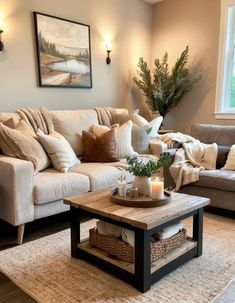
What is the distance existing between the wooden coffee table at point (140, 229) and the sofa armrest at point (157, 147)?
56.7 inches

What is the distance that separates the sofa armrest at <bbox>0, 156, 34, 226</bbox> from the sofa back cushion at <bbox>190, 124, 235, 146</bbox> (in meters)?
2.21

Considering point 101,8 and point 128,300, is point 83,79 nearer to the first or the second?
point 101,8

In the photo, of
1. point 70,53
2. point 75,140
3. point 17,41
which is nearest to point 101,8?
point 70,53

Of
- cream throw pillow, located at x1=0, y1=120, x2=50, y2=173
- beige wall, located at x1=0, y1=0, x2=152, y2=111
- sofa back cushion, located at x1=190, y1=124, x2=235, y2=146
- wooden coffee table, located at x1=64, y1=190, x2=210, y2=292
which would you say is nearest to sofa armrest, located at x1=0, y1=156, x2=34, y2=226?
cream throw pillow, located at x1=0, y1=120, x2=50, y2=173

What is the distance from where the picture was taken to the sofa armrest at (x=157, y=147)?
3.47 metres

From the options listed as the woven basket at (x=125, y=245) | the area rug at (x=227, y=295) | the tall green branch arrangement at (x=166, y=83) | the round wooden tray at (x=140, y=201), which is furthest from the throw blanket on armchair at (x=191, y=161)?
the area rug at (x=227, y=295)

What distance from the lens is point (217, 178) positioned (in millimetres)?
2816

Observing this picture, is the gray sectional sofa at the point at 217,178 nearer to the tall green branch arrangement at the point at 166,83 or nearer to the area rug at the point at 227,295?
the tall green branch arrangement at the point at 166,83

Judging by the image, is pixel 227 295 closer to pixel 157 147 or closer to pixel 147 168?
pixel 147 168

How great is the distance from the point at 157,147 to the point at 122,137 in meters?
0.48

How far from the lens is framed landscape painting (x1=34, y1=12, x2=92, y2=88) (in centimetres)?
333

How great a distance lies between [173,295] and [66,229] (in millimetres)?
1239

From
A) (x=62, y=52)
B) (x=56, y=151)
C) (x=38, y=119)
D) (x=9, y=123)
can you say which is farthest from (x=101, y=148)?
(x=62, y=52)

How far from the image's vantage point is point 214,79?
4039mm
